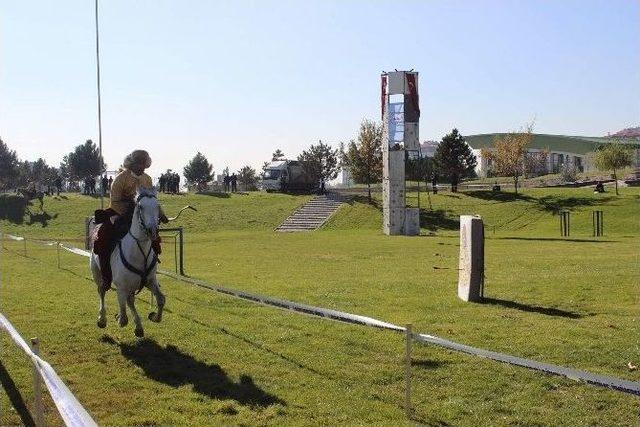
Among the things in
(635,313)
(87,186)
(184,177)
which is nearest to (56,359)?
(635,313)

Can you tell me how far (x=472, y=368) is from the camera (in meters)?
9.05

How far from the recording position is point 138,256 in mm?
10297

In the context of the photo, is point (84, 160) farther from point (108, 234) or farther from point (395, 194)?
point (108, 234)

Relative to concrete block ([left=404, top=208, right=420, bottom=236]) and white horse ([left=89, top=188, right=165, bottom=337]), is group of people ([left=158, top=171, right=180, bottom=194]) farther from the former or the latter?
white horse ([left=89, top=188, right=165, bottom=337])

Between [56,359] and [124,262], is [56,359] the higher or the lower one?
the lower one

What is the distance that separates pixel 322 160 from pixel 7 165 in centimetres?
4731

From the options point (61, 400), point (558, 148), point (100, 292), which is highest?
point (558, 148)

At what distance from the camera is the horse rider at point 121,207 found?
Result: 35.1 ft

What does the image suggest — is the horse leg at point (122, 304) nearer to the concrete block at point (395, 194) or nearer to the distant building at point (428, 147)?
the concrete block at point (395, 194)

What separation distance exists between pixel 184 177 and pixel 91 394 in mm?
80378

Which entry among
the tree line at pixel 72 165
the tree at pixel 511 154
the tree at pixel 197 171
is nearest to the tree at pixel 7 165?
the tree line at pixel 72 165

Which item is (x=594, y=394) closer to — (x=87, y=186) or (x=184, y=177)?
(x=87, y=186)

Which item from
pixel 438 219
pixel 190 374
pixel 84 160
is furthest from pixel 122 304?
pixel 84 160

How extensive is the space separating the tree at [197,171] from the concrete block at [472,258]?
73.2 m
